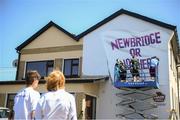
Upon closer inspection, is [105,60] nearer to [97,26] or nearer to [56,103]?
[97,26]

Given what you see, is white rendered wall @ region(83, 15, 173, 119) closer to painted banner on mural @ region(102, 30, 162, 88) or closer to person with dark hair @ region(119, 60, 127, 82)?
painted banner on mural @ region(102, 30, 162, 88)

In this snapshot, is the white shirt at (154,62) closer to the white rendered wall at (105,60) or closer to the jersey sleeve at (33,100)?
the white rendered wall at (105,60)

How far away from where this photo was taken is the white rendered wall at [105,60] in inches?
744

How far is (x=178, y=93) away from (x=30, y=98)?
22.1 metres

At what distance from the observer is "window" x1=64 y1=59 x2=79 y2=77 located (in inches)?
862

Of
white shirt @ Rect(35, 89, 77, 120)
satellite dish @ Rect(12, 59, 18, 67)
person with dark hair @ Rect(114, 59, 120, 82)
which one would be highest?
satellite dish @ Rect(12, 59, 18, 67)

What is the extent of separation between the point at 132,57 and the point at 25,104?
51.2 ft

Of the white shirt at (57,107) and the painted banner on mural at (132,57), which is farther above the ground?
the painted banner on mural at (132,57)

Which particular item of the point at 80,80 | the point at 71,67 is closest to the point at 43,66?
the point at 71,67

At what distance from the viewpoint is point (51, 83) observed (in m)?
4.00

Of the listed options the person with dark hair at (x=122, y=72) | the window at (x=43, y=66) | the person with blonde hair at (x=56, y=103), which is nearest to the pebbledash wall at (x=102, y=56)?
the window at (x=43, y=66)

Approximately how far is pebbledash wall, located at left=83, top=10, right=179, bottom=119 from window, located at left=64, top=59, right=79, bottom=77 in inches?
27.3

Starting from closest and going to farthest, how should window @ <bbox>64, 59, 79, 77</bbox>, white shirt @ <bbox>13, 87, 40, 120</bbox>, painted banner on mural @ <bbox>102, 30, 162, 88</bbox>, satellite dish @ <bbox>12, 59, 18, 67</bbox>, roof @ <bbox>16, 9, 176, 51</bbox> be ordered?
white shirt @ <bbox>13, 87, 40, 120</bbox>
painted banner on mural @ <bbox>102, 30, 162, 88</bbox>
roof @ <bbox>16, 9, 176, 51</bbox>
window @ <bbox>64, 59, 79, 77</bbox>
satellite dish @ <bbox>12, 59, 18, 67</bbox>

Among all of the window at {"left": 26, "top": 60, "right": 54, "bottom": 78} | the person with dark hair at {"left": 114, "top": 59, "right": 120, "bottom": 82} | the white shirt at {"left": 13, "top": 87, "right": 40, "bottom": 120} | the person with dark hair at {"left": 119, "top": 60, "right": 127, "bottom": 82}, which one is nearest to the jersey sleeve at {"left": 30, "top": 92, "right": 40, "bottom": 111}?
the white shirt at {"left": 13, "top": 87, "right": 40, "bottom": 120}
